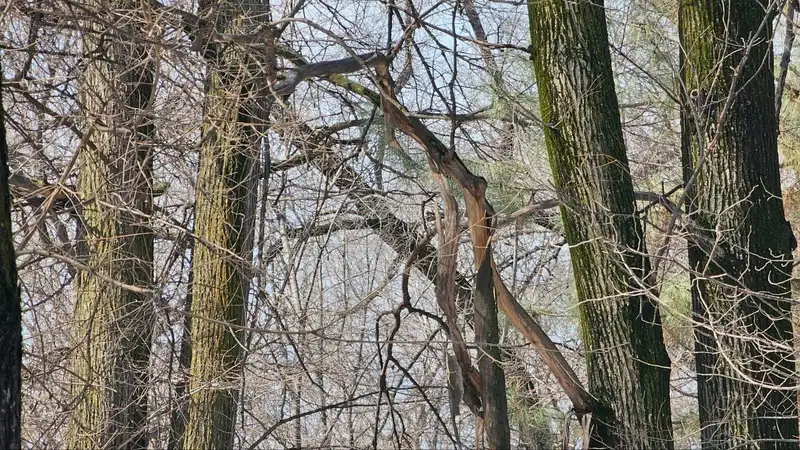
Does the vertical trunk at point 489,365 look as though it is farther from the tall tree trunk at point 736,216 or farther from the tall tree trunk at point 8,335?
the tall tree trunk at point 8,335

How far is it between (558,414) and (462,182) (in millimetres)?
3087

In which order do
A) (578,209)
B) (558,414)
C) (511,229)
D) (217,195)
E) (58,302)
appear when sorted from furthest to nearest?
(511,229) → (558,414) → (58,302) → (217,195) → (578,209)

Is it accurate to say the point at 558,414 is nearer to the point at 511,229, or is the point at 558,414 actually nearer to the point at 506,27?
the point at 511,229

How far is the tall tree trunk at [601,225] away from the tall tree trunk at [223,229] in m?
1.61

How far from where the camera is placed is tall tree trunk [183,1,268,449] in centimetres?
558

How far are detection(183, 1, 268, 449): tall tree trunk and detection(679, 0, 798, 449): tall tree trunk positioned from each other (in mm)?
2309

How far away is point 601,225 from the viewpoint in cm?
503

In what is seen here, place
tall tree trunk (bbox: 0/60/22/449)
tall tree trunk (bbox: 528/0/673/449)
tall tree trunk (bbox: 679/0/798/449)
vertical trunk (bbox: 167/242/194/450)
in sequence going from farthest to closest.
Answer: vertical trunk (bbox: 167/242/194/450), tall tree trunk (bbox: 528/0/673/449), tall tree trunk (bbox: 679/0/798/449), tall tree trunk (bbox: 0/60/22/449)

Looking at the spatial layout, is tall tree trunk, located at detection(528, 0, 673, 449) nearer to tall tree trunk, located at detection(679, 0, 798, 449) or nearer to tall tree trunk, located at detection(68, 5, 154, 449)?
tall tree trunk, located at detection(679, 0, 798, 449)

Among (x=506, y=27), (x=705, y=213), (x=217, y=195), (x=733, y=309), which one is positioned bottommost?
(x=733, y=309)

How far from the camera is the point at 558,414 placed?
739 cm

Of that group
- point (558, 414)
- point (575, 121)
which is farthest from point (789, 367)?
point (558, 414)

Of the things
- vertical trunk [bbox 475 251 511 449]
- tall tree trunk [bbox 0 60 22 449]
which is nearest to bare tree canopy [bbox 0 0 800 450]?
vertical trunk [bbox 475 251 511 449]

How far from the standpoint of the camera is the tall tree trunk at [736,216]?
15.8 feet
